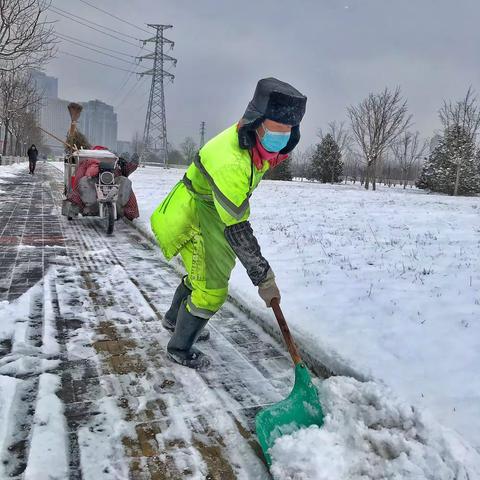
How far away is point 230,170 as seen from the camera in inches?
100

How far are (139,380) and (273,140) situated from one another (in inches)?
66.6

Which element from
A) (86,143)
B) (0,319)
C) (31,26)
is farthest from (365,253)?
(31,26)

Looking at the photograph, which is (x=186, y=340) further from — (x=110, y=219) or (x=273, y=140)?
(x=110, y=219)

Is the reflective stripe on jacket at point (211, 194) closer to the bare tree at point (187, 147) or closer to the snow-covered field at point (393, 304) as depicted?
the snow-covered field at point (393, 304)

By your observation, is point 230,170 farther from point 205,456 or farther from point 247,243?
point 205,456

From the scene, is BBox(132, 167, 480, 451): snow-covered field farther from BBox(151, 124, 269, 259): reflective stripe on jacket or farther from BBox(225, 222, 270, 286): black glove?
BBox(151, 124, 269, 259): reflective stripe on jacket

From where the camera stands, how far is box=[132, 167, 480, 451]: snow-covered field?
9.52ft

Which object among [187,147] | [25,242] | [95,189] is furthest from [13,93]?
[187,147]

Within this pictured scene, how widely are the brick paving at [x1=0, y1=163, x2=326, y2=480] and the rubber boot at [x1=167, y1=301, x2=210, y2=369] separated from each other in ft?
0.24

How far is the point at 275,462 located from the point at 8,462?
1.21 metres

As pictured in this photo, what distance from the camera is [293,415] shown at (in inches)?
94.3

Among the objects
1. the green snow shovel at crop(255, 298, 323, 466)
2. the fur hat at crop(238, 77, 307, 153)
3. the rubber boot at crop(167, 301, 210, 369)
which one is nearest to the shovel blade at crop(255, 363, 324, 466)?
the green snow shovel at crop(255, 298, 323, 466)

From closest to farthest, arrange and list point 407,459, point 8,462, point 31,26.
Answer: point 407,459 < point 8,462 < point 31,26

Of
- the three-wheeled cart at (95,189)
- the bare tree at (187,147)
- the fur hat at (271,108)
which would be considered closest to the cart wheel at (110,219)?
the three-wheeled cart at (95,189)
